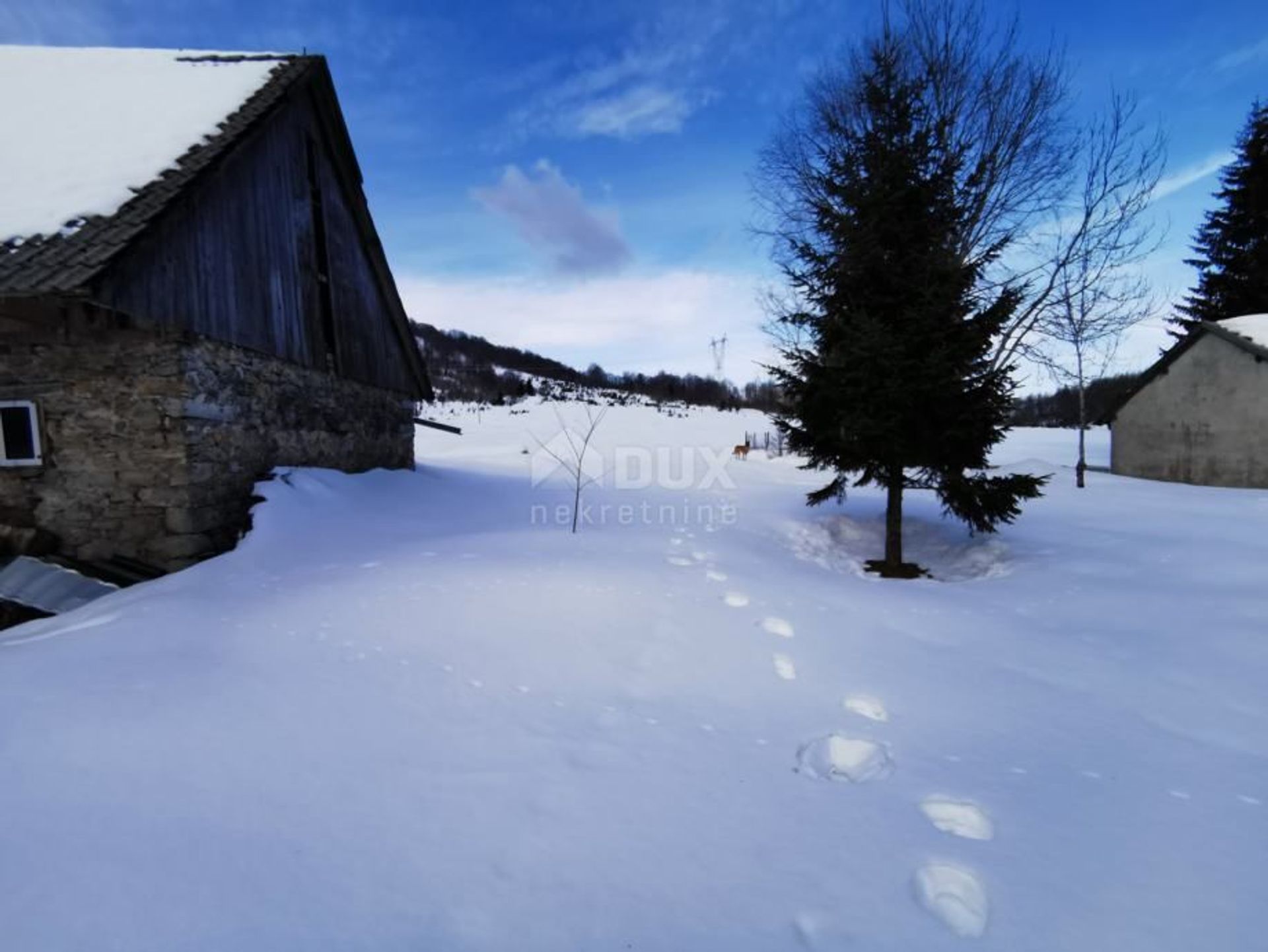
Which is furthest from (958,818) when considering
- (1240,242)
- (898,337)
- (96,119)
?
(1240,242)

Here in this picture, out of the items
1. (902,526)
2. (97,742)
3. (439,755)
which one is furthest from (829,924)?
(902,526)

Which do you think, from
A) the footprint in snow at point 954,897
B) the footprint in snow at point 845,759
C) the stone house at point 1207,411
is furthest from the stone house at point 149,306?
the stone house at point 1207,411

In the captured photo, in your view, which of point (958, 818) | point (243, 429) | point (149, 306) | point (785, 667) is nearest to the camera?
point (958, 818)

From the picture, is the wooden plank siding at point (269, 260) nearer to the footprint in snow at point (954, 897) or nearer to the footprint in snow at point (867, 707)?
the footprint in snow at point (867, 707)

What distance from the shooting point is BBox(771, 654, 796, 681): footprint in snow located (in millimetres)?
3738

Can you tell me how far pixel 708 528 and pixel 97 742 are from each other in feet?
22.5

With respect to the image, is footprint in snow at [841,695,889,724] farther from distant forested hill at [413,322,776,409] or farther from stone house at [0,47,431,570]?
distant forested hill at [413,322,776,409]

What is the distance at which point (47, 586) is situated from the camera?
16.7 feet

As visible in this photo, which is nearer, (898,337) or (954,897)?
(954,897)

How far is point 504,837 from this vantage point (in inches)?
83.9

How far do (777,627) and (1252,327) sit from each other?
18163mm

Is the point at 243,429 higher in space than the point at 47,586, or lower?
higher

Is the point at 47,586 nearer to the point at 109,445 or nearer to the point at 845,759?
the point at 109,445

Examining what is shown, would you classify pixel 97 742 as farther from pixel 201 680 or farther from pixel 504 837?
pixel 504 837
